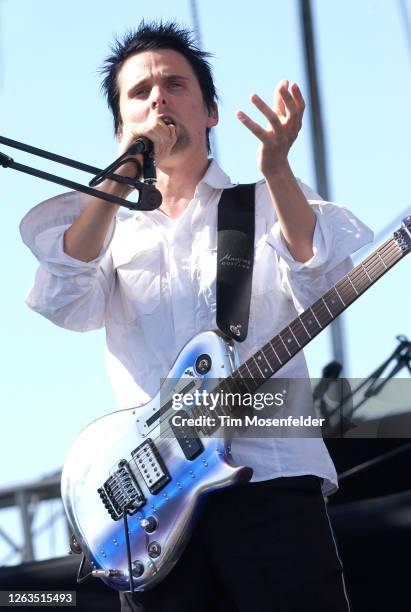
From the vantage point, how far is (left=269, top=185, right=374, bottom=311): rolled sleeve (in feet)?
6.43

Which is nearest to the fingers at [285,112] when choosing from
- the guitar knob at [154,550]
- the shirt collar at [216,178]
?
the shirt collar at [216,178]

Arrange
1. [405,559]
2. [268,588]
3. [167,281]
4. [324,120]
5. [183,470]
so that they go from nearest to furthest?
[268,588]
[183,470]
[167,281]
[405,559]
[324,120]

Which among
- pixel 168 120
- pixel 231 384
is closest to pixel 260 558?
pixel 231 384

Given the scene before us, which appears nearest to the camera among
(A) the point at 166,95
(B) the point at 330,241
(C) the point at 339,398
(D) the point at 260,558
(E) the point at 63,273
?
(D) the point at 260,558

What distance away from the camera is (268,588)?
1835mm

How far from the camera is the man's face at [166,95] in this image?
2180 mm

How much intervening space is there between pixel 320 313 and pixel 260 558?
1.38ft

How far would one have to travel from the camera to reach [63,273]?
207cm

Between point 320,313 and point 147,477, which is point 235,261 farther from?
point 147,477

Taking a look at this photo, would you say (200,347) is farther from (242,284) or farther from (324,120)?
(324,120)

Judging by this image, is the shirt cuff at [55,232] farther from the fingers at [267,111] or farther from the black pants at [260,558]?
the black pants at [260,558]

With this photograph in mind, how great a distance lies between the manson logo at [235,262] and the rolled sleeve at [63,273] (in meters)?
0.21

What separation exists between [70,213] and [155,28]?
1.65 ft

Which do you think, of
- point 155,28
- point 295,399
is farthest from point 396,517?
point 155,28
